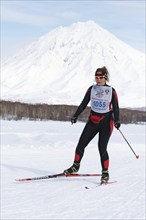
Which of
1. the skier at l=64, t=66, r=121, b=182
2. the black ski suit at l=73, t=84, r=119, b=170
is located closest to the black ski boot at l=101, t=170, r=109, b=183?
the black ski suit at l=73, t=84, r=119, b=170

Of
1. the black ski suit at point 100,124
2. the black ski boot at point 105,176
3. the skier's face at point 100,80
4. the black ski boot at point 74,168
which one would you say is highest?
the skier's face at point 100,80

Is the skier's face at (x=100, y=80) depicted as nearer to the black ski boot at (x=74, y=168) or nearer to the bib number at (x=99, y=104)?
the bib number at (x=99, y=104)

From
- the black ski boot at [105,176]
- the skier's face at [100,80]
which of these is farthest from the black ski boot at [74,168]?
the skier's face at [100,80]

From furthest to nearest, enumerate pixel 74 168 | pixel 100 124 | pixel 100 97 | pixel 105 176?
pixel 105 176
pixel 74 168
pixel 100 124
pixel 100 97

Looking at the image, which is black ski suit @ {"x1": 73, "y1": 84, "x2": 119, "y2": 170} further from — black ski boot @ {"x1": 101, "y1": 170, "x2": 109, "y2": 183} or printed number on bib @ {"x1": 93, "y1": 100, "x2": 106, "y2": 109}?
black ski boot @ {"x1": 101, "y1": 170, "x2": 109, "y2": 183}

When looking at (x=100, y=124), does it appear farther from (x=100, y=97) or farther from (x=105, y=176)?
(x=105, y=176)

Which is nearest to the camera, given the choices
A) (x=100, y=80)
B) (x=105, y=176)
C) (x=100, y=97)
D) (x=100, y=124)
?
(x=100, y=80)

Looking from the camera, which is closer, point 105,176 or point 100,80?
point 100,80

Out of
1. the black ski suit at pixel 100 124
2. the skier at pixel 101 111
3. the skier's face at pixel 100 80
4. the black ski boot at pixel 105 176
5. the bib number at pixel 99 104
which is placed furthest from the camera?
the black ski boot at pixel 105 176

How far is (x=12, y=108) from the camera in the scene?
55375 mm

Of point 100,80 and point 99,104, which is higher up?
point 100,80

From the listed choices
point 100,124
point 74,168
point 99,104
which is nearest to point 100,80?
point 99,104

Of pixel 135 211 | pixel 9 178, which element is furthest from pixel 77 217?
pixel 9 178

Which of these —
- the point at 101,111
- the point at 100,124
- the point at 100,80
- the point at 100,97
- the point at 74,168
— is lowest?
the point at 74,168
